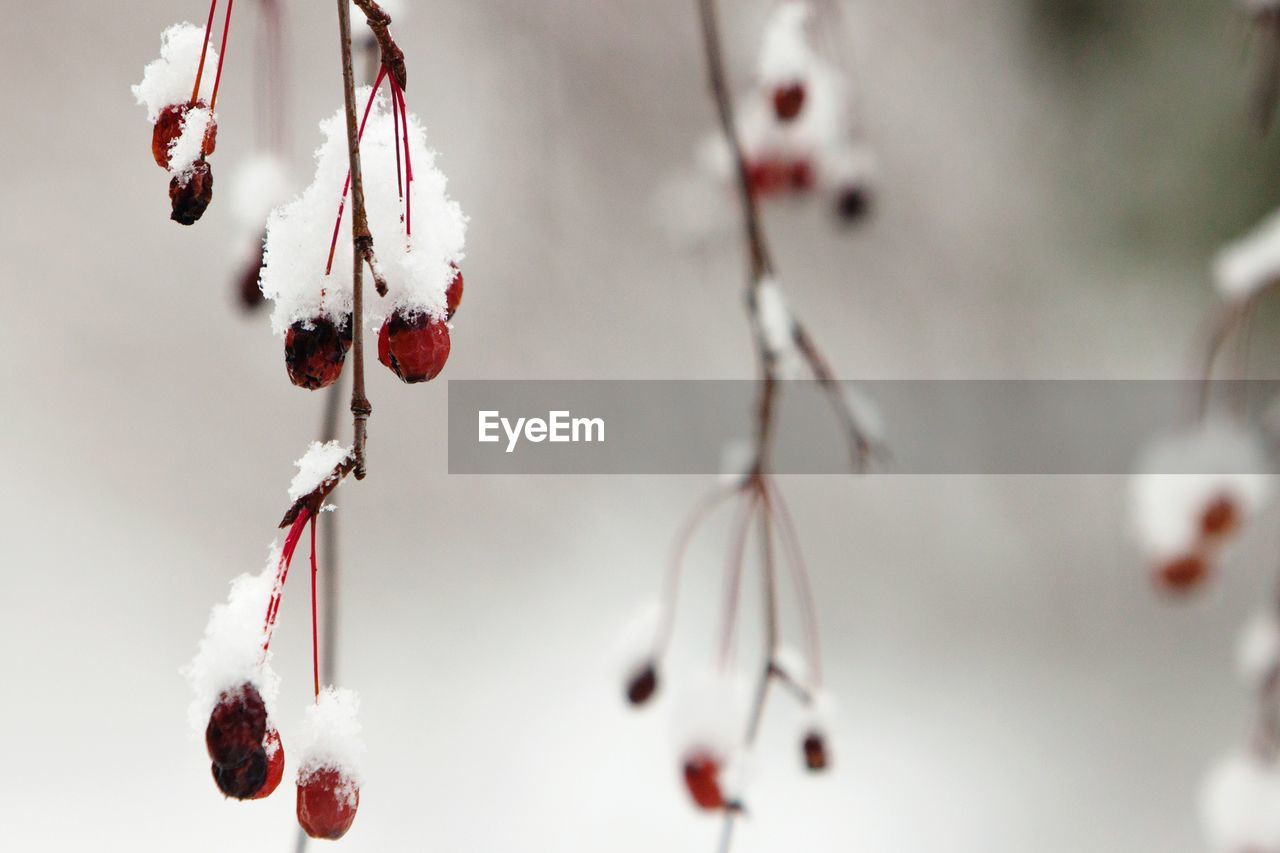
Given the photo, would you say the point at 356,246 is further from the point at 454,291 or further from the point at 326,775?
the point at 326,775

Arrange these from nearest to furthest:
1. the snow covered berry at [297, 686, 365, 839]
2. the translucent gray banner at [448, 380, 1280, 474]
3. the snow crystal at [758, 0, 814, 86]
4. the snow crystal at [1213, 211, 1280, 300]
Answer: the snow covered berry at [297, 686, 365, 839] → the snow crystal at [1213, 211, 1280, 300] → the snow crystal at [758, 0, 814, 86] → the translucent gray banner at [448, 380, 1280, 474]

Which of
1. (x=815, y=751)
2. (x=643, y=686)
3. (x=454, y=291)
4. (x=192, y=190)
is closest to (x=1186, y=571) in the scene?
(x=815, y=751)

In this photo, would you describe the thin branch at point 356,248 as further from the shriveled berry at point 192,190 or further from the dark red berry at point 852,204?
the dark red berry at point 852,204

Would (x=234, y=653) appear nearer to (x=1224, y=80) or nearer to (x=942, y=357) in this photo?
(x=942, y=357)

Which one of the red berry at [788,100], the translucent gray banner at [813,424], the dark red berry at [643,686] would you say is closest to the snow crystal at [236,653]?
the dark red berry at [643,686]

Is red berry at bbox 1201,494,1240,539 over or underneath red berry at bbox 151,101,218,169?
underneath

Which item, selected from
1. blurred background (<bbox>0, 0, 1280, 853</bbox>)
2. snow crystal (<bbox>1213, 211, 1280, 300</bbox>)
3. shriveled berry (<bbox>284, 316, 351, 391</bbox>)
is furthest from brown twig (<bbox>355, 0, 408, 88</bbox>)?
blurred background (<bbox>0, 0, 1280, 853</bbox>)

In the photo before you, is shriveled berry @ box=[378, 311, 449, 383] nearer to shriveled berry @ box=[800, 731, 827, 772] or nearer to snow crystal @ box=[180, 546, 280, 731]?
snow crystal @ box=[180, 546, 280, 731]

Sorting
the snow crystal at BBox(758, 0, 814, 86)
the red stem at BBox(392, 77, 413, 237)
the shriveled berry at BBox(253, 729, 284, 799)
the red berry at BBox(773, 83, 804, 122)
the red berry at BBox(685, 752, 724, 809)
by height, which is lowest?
the shriveled berry at BBox(253, 729, 284, 799)
